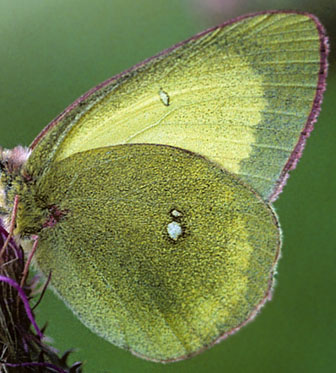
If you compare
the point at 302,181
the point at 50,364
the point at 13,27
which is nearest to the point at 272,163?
the point at 50,364

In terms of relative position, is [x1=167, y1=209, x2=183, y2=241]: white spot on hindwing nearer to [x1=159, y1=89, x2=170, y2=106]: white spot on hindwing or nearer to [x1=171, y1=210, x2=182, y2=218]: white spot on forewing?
[x1=171, y1=210, x2=182, y2=218]: white spot on forewing

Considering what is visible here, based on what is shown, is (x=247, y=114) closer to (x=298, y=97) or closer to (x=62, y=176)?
(x=298, y=97)

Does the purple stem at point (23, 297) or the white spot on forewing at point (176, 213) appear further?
the white spot on forewing at point (176, 213)

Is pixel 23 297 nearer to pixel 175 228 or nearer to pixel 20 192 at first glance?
pixel 20 192

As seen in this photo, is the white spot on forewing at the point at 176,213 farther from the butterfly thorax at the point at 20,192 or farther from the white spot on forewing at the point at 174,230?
the butterfly thorax at the point at 20,192

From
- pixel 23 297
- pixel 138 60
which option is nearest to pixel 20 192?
pixel 23 297

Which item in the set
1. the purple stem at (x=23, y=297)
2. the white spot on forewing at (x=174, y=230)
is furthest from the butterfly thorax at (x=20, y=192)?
the white spot on forewing at (x=174, y=230)

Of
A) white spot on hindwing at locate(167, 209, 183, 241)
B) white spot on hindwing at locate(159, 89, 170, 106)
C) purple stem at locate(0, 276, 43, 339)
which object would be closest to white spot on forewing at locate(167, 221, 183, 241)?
white spot on hindwing at locate(167, 209, 183, 241)

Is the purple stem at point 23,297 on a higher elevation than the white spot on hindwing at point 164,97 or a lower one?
lower

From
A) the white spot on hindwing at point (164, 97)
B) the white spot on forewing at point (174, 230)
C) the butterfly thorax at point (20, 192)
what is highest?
the white spot on hindwing at point (164, 97)
